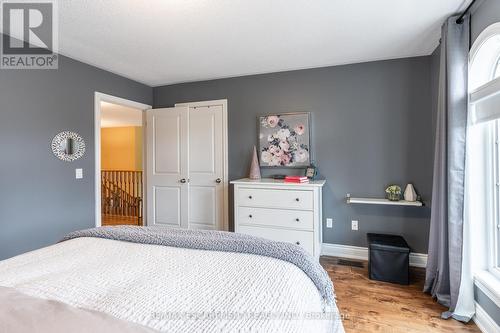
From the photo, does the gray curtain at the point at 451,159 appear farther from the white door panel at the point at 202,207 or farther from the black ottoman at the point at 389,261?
the white door panel at the point at 202,207

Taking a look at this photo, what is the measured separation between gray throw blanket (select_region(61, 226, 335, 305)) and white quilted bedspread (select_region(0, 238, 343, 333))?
1.9 inches

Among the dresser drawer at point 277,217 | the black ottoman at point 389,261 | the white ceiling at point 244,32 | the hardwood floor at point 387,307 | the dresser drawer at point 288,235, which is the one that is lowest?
the hardwood floor at point 387,307

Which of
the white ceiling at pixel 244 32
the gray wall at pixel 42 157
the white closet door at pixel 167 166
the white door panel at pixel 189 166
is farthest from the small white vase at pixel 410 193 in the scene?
the gray wall at pixel 42 157

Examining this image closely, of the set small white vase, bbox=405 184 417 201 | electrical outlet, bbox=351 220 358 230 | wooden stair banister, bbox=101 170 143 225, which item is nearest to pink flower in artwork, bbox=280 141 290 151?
electrical outlet, bbox=351 220 358 230

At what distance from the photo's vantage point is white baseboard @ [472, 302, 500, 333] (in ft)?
5.51

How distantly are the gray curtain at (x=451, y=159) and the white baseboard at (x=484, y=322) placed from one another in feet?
0.46

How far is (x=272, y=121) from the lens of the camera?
10.9ft

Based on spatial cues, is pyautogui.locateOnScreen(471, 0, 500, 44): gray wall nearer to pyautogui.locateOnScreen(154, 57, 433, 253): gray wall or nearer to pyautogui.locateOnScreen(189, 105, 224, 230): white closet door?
pyautogui.locateOnScreen(154, 57, 433, 253): gray wall

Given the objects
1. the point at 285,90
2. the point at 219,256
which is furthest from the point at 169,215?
the point at 219,256

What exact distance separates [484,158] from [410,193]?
36.6 inches

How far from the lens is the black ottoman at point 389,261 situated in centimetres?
243

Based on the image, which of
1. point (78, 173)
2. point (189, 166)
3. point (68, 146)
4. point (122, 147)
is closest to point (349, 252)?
point (189, 166)

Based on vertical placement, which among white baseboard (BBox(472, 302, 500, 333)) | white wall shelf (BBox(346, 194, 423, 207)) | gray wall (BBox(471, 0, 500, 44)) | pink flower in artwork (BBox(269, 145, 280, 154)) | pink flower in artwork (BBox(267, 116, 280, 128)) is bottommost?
white baseboard (BBox(472, 302, 500, 333))

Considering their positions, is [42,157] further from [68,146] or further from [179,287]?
[179,287]
